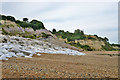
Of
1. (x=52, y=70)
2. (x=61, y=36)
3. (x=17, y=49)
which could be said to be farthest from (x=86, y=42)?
(x=52, y=70)

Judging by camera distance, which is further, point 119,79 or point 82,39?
point 82,39

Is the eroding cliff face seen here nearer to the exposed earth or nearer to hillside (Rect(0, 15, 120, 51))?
the exposed earth

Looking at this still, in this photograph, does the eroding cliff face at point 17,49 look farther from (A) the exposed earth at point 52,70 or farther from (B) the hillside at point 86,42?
(B) the hillside at point 86,42

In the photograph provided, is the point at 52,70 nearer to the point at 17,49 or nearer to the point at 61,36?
the point at 17,49

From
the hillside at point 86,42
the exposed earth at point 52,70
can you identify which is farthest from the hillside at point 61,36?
the exposed earth at point 52,70

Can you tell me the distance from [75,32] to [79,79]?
17730 mm

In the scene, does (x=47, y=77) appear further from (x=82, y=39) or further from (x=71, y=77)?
(x=82, y=39)

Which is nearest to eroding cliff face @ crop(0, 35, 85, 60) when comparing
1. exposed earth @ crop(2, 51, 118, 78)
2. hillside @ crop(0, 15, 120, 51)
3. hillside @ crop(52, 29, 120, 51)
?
exposed earth @ crop(2, 51, 118, 78)

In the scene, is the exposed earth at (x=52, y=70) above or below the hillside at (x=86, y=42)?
below

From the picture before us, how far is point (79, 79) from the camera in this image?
1.91 m

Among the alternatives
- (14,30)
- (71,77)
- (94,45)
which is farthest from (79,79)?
(94,45)

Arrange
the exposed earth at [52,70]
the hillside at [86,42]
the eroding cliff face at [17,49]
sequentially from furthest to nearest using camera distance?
the hillside at [86,42] < the eroding cliff face at [17,49] < the exposed earth at [52,70]

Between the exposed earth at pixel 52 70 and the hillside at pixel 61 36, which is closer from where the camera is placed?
the exposed earth at pixel 52 70

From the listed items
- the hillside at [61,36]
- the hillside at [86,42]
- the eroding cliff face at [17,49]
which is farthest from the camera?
the hillside at [86,42]
